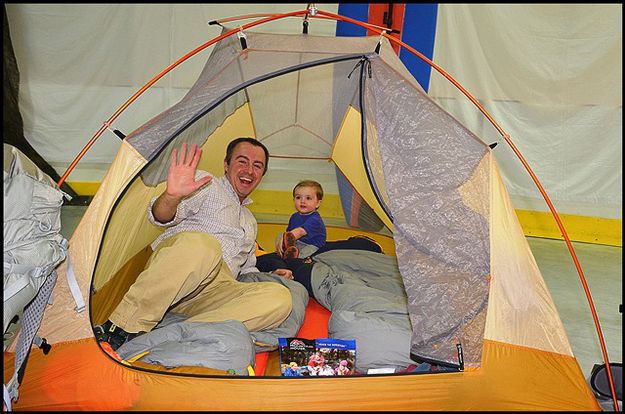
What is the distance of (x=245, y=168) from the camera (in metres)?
2.48

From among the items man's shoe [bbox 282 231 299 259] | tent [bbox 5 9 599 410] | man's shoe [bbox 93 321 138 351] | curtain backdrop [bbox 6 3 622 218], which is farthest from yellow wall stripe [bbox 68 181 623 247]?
man's shoe [bbox 93 321 138 351]

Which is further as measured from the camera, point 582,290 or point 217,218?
point 582,290

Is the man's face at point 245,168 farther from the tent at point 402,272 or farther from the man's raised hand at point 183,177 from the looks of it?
the man's raised hand at point 183,177

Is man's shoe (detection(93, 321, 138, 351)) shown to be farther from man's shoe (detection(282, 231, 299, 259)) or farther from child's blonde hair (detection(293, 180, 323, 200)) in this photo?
child's blonde hair (detection(293, 180, 323, 200))

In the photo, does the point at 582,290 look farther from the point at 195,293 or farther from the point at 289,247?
the point at 195,293

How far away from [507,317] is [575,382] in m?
0.23

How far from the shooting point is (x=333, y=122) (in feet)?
10.0

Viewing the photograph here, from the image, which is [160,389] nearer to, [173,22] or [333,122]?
[333,122]

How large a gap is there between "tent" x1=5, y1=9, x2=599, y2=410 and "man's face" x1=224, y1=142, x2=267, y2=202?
176 millimetres

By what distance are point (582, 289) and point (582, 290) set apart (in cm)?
3

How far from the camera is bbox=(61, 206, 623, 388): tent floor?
106 inches

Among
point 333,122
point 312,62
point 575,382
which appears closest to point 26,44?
point 333,122

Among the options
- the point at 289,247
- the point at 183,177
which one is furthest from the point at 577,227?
the point at 183,177

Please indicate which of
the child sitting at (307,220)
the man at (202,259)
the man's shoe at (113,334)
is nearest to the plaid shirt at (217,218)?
the man at (202,259)
